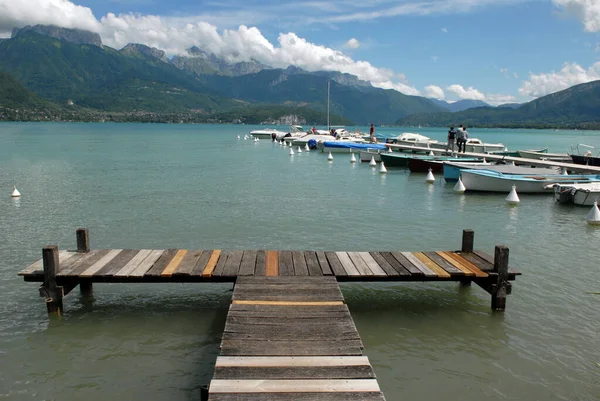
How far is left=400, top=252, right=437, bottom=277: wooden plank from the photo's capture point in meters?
9.21

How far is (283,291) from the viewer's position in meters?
8.43

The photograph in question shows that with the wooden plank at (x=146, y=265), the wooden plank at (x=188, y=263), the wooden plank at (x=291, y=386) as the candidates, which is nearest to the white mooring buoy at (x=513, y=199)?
the wooden plank at (x=188, y=263)

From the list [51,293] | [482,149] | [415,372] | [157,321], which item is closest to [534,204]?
[415,372]

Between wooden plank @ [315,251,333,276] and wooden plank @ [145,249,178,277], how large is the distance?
319 cm

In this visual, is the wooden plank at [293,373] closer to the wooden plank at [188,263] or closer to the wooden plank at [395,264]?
the wooden plank at [188,263]

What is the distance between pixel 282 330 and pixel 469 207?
699 inches

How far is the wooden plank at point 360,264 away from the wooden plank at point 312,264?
0.78 metres

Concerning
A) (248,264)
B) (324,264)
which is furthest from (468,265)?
(248,264)

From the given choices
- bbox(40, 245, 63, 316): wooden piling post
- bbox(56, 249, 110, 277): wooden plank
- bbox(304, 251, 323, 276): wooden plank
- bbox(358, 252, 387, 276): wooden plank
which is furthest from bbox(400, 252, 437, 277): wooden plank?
bbox(40, 245, 63, 316): wooden piling post

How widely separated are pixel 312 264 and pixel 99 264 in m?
4.40

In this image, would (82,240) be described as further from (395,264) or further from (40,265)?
(395,264)

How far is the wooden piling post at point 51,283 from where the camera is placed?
28.9ft

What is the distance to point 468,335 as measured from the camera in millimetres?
8820

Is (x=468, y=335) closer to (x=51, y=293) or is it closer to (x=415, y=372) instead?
(x=415, y=372)
